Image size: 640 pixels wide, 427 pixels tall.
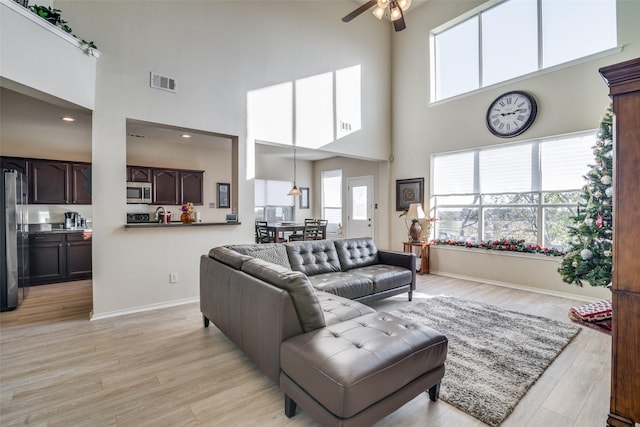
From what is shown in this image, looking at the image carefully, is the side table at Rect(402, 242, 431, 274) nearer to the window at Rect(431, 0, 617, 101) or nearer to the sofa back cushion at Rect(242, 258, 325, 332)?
the window at Rect(431, 0, 617, 101)

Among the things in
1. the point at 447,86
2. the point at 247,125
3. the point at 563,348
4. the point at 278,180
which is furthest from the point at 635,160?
the point at 278,180

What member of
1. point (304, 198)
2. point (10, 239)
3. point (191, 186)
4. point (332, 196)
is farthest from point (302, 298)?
point (304, 198)

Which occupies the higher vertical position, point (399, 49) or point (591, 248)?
point (399, 49)

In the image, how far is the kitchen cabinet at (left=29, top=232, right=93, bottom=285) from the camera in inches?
199

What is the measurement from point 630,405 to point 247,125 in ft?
15.3

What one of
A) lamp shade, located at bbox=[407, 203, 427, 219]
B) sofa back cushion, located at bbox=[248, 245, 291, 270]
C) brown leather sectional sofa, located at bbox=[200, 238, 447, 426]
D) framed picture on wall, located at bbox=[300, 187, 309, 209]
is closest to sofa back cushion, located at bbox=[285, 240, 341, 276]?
sofa back cushion, located at bbox=[248, 245, 291, 270]

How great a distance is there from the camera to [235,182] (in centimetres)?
451

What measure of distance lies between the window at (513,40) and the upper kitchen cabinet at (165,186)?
577 cm

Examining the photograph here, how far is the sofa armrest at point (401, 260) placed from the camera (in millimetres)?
4172

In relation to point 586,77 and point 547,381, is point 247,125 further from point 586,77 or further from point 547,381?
point 586,77

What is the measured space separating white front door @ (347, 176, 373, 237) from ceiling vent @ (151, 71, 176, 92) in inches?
196

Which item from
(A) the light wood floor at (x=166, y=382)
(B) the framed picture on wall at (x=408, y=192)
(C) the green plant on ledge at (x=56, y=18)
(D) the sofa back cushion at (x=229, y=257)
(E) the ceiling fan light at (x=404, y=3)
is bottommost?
(A) the light wood floor at (x=166, y=382)

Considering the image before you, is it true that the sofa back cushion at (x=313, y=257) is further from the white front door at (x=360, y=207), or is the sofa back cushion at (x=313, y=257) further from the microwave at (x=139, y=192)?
the microwave at (x=139, y=192)

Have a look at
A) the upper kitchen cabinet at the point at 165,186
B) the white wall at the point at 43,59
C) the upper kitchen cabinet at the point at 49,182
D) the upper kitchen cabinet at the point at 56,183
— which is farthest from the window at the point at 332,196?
the white wall at the point at 43,59
